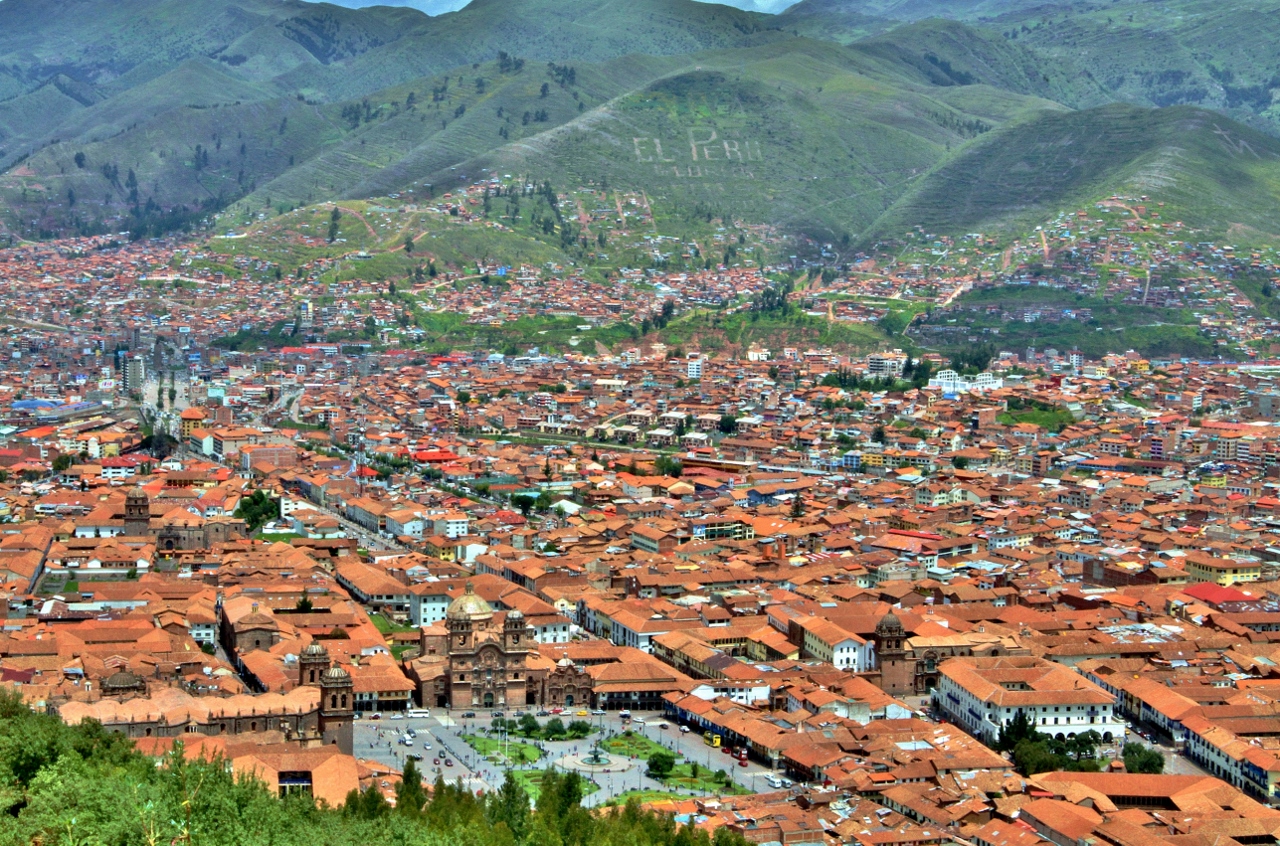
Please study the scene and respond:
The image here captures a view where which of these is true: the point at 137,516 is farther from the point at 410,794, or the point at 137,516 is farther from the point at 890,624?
the point at 410,794

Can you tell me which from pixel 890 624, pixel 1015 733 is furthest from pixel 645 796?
pixel 890 624

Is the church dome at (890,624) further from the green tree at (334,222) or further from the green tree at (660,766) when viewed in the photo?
the green tree at (334,222)

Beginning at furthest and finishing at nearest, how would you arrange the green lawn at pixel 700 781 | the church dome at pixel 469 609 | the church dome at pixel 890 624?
1. the church dome at pixel 890 624
2. the church dome at pixel 469 609
3. the green lawn at pixel 700 781

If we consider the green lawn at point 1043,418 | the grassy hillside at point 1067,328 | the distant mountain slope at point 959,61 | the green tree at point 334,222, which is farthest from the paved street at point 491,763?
the distant mountain slope at point 959,61

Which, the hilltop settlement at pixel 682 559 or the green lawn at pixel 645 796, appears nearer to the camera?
the green lawn at pixel 645 796

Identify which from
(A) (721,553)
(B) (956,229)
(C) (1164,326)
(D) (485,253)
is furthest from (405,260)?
(A) (721,553)

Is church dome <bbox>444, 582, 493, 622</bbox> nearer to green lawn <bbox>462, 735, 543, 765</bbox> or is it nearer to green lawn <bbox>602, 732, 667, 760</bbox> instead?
green lawn <bbox>462, 735, 543, 765</bbox>
